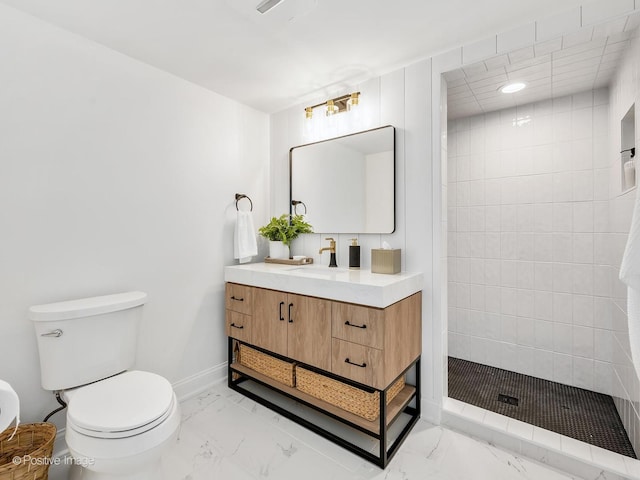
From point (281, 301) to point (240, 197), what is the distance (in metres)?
1.00

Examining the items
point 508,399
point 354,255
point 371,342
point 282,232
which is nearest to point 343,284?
point 371,342

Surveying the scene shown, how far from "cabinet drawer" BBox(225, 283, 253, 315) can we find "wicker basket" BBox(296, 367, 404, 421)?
539mm

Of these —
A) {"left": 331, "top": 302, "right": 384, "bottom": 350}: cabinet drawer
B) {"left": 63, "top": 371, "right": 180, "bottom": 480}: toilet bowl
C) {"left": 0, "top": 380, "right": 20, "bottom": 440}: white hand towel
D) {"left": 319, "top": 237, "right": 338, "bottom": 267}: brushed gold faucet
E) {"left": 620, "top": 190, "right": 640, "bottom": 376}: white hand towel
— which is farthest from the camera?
{"left": 319, "top": 237, "right": 338, "bottom": 267}: brushed gold faucet

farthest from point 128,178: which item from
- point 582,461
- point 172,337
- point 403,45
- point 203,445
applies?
point 582,461

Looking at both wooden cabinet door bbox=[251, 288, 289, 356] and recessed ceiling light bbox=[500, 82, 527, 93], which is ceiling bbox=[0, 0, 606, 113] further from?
wooden cabinet door bbox=[251, 288, 289, 356]

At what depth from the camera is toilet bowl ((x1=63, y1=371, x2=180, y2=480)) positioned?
1.20 meters

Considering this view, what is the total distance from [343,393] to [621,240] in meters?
1.80

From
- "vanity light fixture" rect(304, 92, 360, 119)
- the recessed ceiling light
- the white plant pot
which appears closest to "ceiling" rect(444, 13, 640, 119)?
the recessed ceiling light

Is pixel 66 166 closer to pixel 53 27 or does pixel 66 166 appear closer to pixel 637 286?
pixel 53 27

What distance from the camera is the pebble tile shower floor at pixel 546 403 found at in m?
1.81

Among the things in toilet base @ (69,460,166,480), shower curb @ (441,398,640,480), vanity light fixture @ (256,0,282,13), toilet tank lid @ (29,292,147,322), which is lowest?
shower curb @ (441,398,640,480)

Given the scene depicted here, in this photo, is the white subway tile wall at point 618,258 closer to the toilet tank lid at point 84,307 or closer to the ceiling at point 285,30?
the ceiling at point 285,30

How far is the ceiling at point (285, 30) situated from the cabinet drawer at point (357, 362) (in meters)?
1.64

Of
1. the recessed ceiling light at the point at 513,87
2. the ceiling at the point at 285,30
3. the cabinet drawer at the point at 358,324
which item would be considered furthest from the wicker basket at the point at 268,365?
the recessed ceiling light at the point at 513,87
